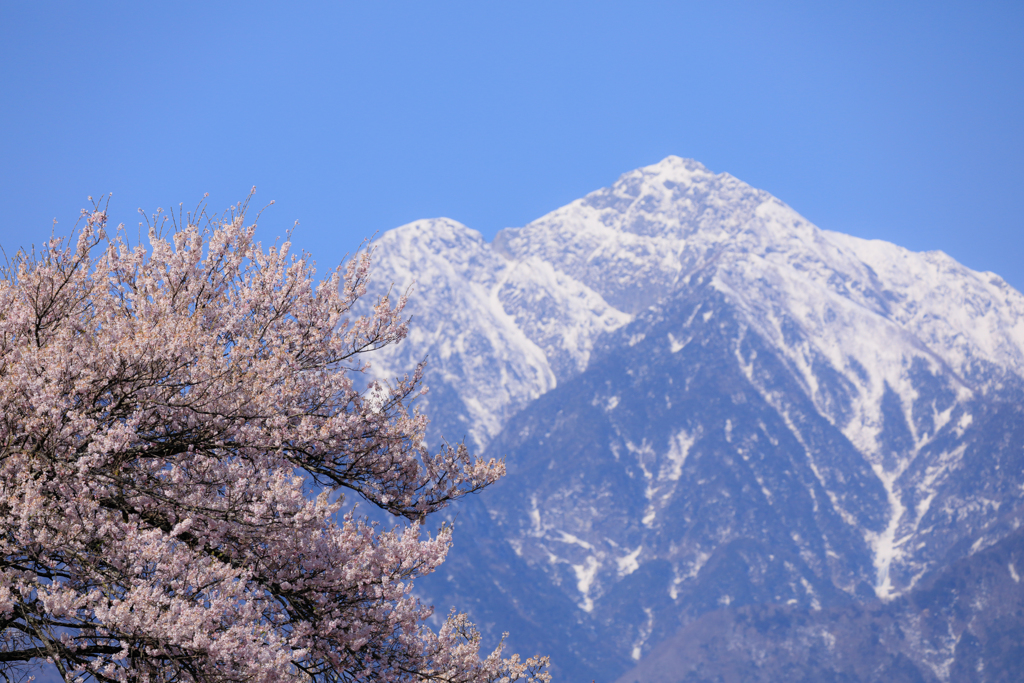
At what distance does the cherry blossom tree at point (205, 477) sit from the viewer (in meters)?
15.1

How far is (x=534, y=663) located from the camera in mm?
28656

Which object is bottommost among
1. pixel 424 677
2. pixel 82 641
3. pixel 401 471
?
pixel 424 677

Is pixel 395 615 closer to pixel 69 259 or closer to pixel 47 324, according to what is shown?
pixel 47 324

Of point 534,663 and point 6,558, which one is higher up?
point 6,558

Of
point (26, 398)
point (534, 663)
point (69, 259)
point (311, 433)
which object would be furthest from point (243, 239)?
point (534, 663)

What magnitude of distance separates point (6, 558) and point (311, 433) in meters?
5.97

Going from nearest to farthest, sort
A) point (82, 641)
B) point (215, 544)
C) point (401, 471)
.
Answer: point (82, 641) → point (215, 544) → point (401, 471)

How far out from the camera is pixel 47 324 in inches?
709

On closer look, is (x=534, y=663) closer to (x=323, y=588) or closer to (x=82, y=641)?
(x=323, y=588)

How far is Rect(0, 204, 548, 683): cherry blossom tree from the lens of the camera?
15148 mm

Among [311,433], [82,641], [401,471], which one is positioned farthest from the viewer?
[401,471]

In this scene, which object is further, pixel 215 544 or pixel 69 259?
pixel 69 259

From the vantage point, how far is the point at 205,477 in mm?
17703

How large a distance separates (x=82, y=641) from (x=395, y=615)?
5384mm
